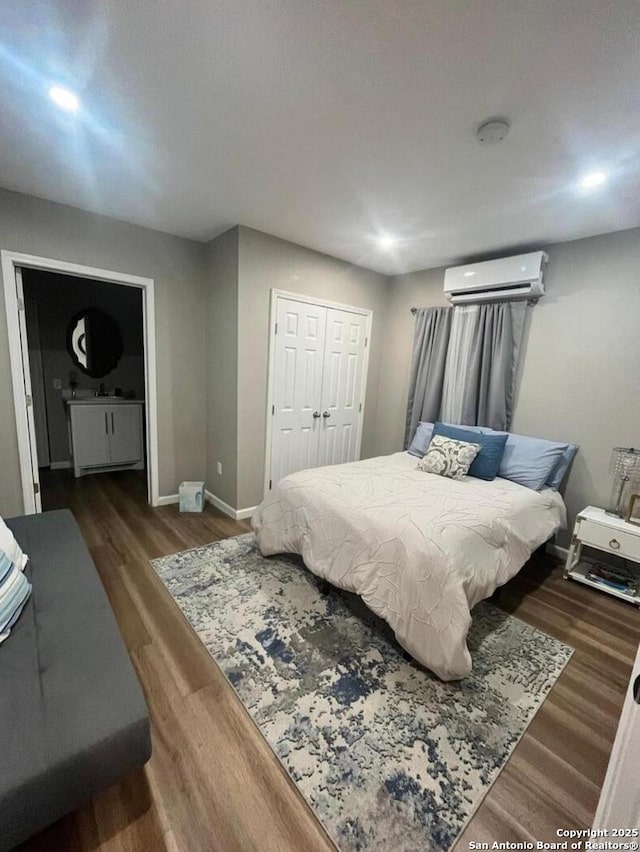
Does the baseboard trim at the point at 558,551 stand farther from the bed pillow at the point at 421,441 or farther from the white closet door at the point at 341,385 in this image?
the white closet door at the point at 341,385

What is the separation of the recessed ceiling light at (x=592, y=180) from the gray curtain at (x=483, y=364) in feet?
3.44

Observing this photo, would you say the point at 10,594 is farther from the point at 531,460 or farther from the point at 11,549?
the point at 531,460

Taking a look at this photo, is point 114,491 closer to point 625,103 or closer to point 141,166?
point 141,166

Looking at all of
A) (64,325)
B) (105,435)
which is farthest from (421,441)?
(64,325)

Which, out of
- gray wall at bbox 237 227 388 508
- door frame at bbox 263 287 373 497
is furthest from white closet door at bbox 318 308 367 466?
gray wall at bbox 237 227 388 508

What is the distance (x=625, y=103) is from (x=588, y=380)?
184 centimetres

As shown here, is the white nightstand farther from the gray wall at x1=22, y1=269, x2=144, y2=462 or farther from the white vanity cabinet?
the gray wall at x1=22, y1=269, x2=144, y2=462

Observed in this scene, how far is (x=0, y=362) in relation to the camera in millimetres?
2520

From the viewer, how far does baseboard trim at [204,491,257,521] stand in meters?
3.25

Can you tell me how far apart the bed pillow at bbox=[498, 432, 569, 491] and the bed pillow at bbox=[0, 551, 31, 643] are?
3.02 metres

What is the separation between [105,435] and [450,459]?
3965mm

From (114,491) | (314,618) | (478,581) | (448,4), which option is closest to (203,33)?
(448,4)

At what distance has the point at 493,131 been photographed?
1.56 meters

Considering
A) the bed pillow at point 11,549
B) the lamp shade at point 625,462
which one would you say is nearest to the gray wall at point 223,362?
the bed pillow at point 11,549
